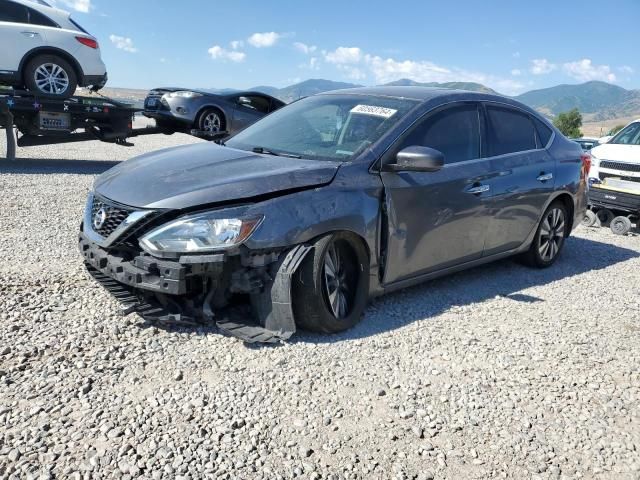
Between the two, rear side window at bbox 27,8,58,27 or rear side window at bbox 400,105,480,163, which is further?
rear side window at bbox 27,8,58,27

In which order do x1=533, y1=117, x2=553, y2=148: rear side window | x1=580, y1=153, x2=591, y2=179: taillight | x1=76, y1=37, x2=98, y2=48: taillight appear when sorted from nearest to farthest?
1. x1=533, y1=117, x2=553, y2=148: rear side window
2. x1=580, y1=153, x2=591, y2=179: taillight
3. x1=76, y1=37, x2=98, y2=48: taillight

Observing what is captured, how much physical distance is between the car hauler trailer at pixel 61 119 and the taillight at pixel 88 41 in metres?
0.96

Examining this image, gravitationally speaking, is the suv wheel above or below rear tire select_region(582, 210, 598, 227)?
above

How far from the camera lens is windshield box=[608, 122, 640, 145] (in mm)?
9808

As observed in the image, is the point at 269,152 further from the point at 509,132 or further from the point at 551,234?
the point at 551,234

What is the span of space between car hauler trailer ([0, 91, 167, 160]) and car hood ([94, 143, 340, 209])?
6967mm

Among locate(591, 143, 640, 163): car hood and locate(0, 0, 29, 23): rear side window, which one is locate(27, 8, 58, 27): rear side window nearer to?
locate(0, 0, 29, 23): rear side window

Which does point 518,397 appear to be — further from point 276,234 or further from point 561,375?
point 276,234

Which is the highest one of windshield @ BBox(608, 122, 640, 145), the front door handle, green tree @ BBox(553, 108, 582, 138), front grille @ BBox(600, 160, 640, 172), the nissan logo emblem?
green tree @ BBox(553, 108, 582, 138)

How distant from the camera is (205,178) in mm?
3658

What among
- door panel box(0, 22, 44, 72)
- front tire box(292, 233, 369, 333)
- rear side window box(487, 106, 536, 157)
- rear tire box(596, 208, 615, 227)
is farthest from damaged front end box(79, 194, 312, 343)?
door panel box(0, 22, 44, 72)

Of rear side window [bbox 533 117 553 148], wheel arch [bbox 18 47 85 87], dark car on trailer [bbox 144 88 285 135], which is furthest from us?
dark car on trailer [bbox 144 88 285 135]

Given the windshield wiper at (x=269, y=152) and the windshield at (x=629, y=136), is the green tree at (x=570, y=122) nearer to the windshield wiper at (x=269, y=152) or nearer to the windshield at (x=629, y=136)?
the windshield at (x=629, y=136)

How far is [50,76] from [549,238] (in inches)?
366
